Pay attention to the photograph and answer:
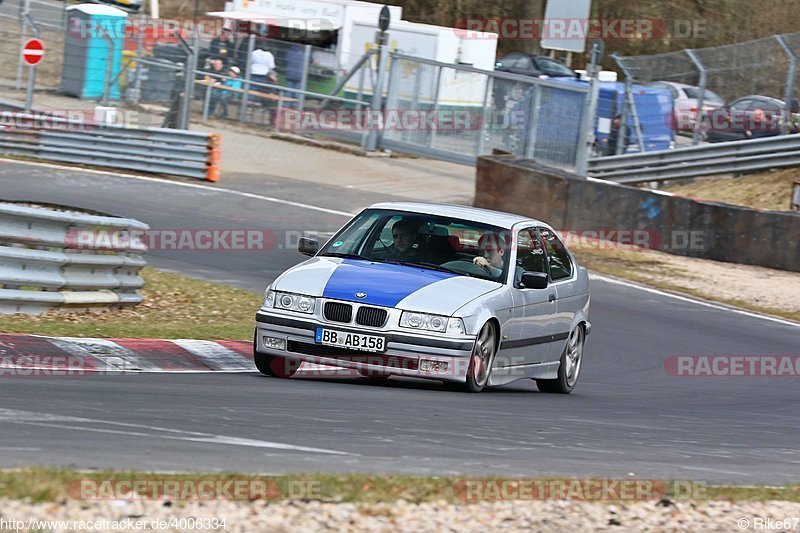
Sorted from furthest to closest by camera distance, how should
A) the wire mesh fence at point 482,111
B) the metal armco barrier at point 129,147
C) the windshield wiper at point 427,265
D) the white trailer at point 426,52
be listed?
the white trailer at point 426,52
the wire mesh fence at point 482,111
the metal armco barrier at point 129,147
the windshield wiper at point 427,265

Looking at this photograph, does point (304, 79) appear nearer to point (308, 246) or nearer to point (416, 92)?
point (416, 92)

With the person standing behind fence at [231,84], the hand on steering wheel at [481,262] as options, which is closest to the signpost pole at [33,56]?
the person standing behind fence at [231,84]

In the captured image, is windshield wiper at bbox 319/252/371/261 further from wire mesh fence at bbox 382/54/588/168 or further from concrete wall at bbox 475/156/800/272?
wire mesh fence at bbox 382/54/588/168

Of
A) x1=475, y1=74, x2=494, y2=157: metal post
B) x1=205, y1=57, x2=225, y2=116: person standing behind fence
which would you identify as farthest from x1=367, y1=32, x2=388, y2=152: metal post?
x1=205, y1=57, x2=225, y2=116: person standing behind fence

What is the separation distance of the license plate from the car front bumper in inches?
1.1

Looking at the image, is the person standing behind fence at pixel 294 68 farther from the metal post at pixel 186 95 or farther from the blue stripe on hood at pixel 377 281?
the blue stripe on hood at pixel 377 281

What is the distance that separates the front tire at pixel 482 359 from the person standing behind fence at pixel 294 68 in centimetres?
2203

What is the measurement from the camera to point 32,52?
26172mm

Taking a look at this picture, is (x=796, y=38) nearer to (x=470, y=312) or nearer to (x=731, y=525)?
(x=470, y=312)

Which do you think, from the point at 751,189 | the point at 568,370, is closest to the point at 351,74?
the point at 751,189

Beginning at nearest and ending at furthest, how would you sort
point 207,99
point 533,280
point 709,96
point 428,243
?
1. point 533,280
2. point 428,243
3. point 709,96
4. point 207,99

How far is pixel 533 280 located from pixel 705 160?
16.7 meters

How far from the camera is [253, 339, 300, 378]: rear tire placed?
933cm

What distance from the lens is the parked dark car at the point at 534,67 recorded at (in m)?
38.9
